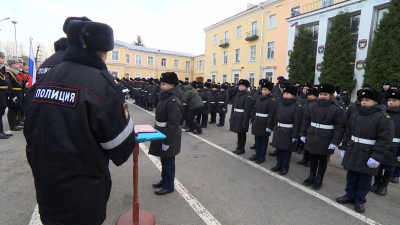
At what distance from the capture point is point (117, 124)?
1.68 metres

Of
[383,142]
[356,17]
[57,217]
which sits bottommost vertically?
[57,217]

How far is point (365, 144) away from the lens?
3643 millimetres

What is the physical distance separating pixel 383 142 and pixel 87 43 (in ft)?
13.7

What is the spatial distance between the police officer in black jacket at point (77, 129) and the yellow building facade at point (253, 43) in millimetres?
24240

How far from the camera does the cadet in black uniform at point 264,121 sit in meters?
5.64

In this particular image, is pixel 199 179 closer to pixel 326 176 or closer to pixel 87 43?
pixel 326 176

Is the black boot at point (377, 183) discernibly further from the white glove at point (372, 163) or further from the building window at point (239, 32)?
the building window at point (239, 32)

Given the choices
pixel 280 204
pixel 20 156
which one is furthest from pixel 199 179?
pixel 20 156

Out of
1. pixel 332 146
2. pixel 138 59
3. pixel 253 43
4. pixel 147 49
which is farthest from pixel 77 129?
pixel 147 49

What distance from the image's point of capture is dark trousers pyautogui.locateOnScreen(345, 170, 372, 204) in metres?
3.65

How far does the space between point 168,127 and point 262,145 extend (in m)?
2.93

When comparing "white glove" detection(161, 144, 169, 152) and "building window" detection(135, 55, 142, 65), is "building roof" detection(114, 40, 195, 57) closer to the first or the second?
"building window" detection(135, 55, 142, 65)

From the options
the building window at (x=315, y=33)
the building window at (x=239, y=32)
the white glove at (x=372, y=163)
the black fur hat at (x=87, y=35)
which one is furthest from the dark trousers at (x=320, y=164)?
the building window at (x=239, y=32)

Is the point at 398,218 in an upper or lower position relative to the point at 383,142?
lower
